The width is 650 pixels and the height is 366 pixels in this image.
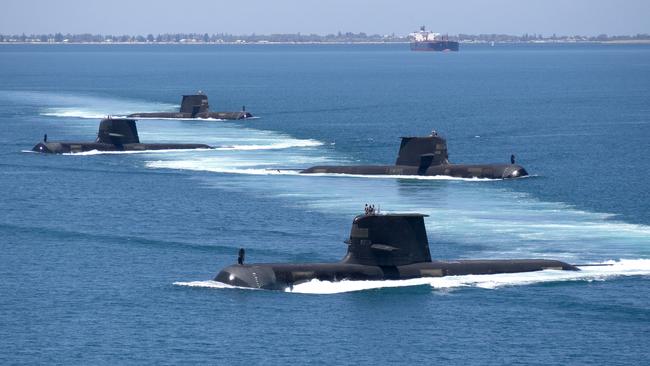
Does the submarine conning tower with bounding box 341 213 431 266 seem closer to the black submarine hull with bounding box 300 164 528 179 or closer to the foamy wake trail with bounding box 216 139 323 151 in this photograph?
the black submarine hull with bounding box 300 164 528 179

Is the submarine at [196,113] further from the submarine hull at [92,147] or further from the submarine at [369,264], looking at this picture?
the submarine at [369,264]

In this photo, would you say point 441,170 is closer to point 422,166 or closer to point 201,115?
point 422,166

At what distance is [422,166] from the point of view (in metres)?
98.4

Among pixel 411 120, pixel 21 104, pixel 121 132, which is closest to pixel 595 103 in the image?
pixel 411 120

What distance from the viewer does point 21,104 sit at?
184875 mm

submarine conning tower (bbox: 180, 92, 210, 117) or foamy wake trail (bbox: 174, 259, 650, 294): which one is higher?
foamy wake trail (bbox: 174, 259, 650, 294)

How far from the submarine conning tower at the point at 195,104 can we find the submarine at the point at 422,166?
193ft

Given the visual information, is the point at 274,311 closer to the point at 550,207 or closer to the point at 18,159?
the point at 550,207

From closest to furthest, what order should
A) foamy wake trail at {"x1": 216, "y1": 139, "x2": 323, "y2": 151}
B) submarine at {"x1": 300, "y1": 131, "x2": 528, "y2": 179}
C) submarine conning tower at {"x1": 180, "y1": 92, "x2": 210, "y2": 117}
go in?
submarine at {"x1": 300, "y1": 131, "x2": 528, "y2": 179}
foamy wake trail at {"x1": 216, "y1": 139, "x2": 323, "y2": 151}
submarine conning tower at {"x1": 180, "y1": 92, "x2": 210, "y2": 117}

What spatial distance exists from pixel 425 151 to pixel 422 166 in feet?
3.98

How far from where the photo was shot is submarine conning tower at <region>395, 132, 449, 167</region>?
9870cm

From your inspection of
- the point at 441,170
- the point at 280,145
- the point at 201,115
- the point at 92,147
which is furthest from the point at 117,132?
the point at 201,115

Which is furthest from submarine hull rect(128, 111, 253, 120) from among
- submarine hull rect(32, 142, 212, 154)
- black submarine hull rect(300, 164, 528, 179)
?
black submarine hull rect(300, 164, 528, 179)

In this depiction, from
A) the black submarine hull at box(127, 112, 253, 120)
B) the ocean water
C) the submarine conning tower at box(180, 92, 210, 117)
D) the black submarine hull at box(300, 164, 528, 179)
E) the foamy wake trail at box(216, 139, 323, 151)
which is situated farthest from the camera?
the black submarine hull at box(127, 112, 253, 120)
